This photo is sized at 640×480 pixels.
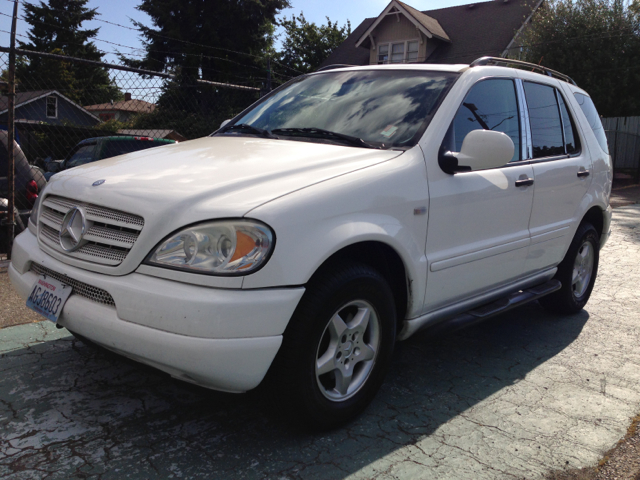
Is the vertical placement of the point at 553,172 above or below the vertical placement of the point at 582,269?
above

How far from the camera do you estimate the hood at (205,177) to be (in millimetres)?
2402

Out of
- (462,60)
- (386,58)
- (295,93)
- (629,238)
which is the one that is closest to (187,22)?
(386,58)

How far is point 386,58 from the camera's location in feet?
97.8

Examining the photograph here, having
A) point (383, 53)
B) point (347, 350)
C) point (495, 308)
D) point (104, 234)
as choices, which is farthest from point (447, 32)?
point (104, 234)

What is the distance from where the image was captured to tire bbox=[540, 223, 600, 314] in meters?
4.60

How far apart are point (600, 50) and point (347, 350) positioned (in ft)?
77.8

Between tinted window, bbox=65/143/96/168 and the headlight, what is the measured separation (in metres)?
6.81

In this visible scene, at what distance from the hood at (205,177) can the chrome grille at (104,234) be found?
0.14ft

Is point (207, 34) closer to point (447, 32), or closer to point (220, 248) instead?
point (447, 32)

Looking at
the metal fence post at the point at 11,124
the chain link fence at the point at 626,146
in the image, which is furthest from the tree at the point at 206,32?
the metal fence post at the point at 11,124

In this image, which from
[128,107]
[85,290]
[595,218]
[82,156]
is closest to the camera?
[85,290]

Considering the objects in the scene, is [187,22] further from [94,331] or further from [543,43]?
[94,331]

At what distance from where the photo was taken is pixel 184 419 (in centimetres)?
286

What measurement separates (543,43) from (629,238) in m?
17.1
